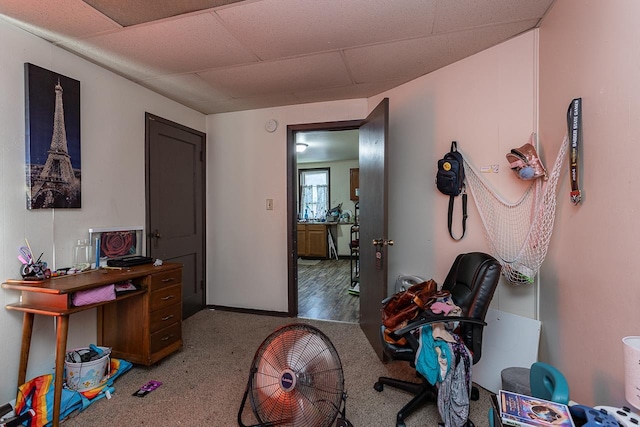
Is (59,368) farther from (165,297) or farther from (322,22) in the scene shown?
(322,22)

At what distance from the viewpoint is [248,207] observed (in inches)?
130

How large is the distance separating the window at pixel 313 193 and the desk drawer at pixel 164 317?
4.90 m

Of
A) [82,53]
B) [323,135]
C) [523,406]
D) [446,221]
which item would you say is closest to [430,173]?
[446,221]

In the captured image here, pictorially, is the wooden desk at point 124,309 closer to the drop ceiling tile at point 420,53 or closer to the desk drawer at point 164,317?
the desk drawer at point 164,317

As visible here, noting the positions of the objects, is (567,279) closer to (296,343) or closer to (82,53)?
(296,343)

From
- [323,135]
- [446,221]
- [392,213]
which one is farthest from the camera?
[323,135]

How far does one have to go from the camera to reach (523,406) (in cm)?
97

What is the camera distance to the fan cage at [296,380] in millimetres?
1229

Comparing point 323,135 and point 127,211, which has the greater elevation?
point 323,135

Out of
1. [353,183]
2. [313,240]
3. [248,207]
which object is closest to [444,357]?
[248,207]

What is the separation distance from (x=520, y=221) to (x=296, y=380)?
171 cm

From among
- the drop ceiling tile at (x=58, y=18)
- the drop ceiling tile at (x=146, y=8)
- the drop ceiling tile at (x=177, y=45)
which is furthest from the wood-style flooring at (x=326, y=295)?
the drop ceiling tile at (x=58, y=18)

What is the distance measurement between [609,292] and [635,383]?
49 centimetres

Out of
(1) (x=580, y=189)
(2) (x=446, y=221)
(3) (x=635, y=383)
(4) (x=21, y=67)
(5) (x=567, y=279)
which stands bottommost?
(3) (x=635, y=383)
